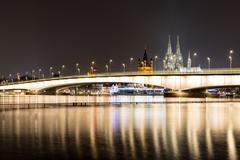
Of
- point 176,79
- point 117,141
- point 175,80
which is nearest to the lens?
point 117,141

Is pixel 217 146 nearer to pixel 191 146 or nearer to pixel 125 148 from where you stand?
pixel 191 146

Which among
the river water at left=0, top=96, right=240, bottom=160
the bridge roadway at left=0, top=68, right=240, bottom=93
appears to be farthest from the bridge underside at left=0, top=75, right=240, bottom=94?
the river water at left=0, top=96, right=240, bottom=160

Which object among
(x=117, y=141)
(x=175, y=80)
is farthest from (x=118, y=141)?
(x=175, y=80)

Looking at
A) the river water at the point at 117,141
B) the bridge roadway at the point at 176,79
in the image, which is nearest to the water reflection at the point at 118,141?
the river water at the point at 117,141

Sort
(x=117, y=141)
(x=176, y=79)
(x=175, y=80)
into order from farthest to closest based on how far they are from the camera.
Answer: (x=175, y=80) → (x=176, y=79) → (x=117, y=141)

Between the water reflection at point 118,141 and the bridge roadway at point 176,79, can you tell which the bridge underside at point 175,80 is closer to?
the bridge roadway at point 176,79

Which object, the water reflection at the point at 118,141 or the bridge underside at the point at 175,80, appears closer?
the water reflection at the point at 118,141

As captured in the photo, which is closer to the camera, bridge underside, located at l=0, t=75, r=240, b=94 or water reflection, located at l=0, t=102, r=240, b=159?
water reflection, located at l=0, t=102, r=240, b=159

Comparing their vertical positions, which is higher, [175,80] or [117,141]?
[175,80]

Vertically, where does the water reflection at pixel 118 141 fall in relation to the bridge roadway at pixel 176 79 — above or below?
below

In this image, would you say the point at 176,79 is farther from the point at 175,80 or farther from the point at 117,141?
Result: the point at 117,141

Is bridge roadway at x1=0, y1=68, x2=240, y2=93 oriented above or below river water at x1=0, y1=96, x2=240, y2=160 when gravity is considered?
above

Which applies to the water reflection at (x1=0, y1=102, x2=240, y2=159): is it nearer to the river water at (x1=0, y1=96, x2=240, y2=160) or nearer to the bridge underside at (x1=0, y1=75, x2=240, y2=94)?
the river water at (x1=0, y1=96, x2=240, y2=160)

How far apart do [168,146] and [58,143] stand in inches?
237
